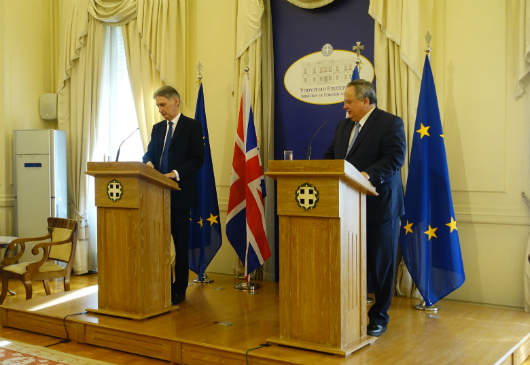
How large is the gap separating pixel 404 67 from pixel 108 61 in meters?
3.83

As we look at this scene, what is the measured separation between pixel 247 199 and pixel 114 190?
60.4 inches

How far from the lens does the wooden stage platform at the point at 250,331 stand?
→ 3.11m

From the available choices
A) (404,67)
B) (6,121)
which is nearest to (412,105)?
(404,67)

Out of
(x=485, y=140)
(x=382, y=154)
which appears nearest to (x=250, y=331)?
(x=382, y=154)

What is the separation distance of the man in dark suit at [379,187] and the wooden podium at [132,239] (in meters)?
1.39

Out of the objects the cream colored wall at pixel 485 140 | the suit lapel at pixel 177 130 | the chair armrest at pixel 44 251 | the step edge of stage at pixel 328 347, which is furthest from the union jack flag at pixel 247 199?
the step edge of stage at pixel 328 347

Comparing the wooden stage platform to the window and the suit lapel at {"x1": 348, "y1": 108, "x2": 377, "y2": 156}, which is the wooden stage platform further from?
the window

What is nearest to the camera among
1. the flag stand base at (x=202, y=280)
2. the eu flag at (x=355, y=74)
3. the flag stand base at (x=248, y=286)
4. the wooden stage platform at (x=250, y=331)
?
the wooden stage platform at (x=250, y=331)

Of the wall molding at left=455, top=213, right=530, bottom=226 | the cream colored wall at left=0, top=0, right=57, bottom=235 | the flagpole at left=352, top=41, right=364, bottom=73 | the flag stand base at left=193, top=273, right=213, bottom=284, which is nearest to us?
the wall molding at left=455, top=213, right=530, bottom=226

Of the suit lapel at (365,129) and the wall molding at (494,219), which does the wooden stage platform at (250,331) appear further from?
the suit lapel at (365,129)

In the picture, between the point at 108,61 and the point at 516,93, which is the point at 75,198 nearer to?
the point at 108,61

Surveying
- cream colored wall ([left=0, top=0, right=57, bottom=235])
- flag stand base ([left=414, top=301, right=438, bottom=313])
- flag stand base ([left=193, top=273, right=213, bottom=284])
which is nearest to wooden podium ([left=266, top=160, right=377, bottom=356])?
flag stand base ([left=414, top=301, right=438, bottom=313])

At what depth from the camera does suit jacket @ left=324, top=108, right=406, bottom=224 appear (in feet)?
11.2

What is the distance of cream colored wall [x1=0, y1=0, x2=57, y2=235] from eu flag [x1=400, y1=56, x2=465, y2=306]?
499 cm
